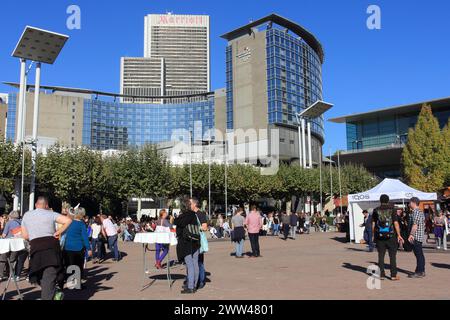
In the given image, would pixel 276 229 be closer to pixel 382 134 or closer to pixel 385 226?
pixel 385 226

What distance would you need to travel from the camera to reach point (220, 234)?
3155cm

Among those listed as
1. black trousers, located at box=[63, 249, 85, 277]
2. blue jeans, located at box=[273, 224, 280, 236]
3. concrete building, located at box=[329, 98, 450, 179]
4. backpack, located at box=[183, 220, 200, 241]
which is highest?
concrete building, located at box=[329, 98, 450, 179]

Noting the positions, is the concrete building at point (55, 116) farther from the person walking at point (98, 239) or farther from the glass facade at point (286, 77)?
the person walking at point (98, 239)

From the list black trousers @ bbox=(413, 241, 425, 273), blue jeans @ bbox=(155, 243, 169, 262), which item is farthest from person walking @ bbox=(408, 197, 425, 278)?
blue jeans @ bbox=(155, 243, 169, 262)

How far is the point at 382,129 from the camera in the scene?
80938 millimetres

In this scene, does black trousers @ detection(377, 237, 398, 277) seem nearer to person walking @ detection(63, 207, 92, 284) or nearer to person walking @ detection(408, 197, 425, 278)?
person walking @ detection(408, 197, 425, 278)

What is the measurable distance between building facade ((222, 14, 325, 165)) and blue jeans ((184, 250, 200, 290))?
85.4 m

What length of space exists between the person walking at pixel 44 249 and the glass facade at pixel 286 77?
293 ft

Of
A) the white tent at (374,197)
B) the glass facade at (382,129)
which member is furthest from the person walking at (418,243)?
the glass facade at (382,129)

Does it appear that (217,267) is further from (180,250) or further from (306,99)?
(306,99)

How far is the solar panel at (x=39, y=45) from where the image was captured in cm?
3775

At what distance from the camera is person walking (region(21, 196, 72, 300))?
6.67 m

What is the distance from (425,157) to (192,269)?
46.9 meters

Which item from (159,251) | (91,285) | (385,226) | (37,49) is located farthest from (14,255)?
(37,49)
